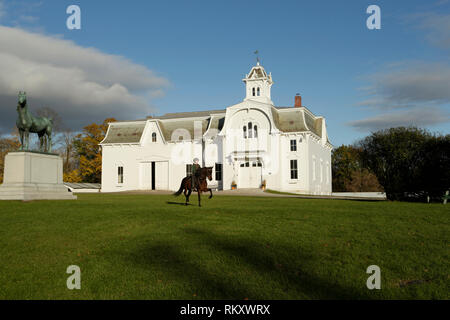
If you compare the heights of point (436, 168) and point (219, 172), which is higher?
point (219, 172)

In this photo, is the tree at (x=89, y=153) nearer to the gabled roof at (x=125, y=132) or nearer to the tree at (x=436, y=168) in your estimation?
the gabled roof at (x=125, y=132)

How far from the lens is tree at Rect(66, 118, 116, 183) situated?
4909cm

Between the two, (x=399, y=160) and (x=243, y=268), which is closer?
(x=243, y=268)

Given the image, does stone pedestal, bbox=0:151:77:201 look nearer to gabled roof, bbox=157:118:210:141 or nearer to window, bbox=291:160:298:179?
gabled roof, bbox=157:118:210:141

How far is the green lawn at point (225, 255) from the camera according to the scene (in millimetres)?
6250

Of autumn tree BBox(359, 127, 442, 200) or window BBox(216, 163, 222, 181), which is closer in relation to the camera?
autumn tree BBox(359, 127, 442, 200)

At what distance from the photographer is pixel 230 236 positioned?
30.5 feet

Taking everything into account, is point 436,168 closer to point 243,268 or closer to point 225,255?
point 225,255

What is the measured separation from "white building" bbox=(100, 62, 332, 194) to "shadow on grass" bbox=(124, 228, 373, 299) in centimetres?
2677

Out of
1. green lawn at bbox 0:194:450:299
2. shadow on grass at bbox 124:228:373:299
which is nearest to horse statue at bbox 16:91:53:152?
green lawn at bbox 0:194:450:299

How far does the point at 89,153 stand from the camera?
1954 inches

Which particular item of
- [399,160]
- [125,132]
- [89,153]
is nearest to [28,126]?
[399,160]

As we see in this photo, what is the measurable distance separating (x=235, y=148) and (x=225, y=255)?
94.0 feet
